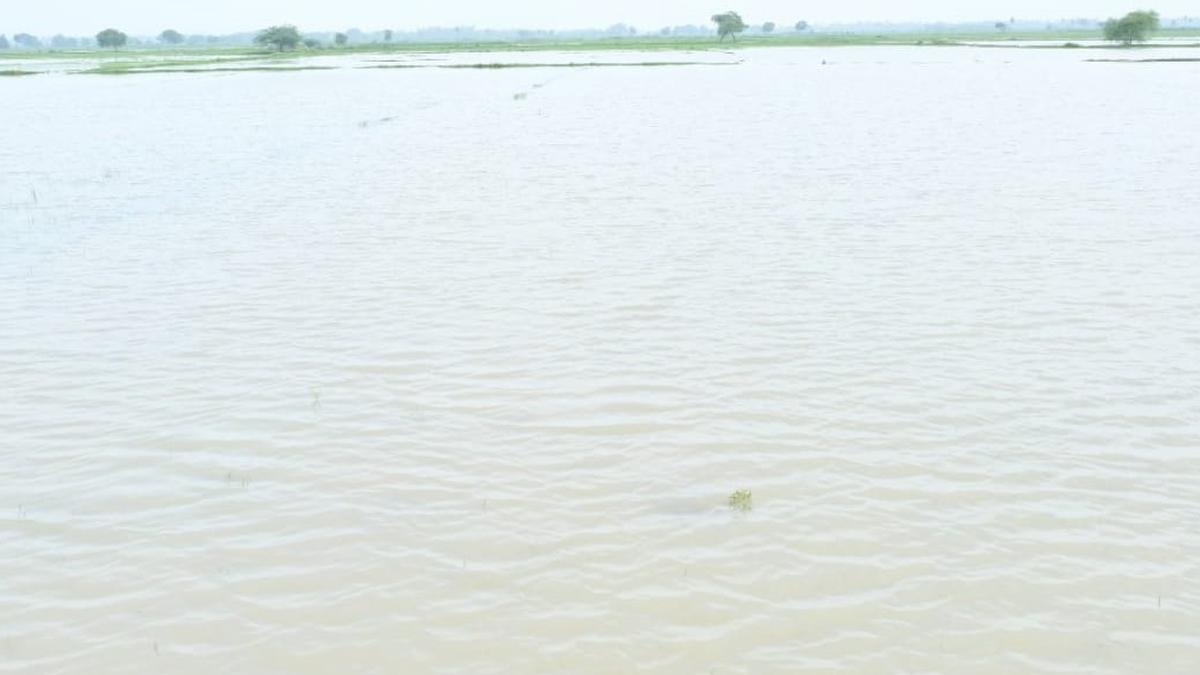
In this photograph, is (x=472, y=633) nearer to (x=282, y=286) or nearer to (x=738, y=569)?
(x=738, y=569)

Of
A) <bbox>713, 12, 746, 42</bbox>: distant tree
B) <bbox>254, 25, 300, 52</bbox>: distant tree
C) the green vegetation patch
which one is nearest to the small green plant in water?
the green vegetation patch

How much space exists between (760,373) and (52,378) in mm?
7680

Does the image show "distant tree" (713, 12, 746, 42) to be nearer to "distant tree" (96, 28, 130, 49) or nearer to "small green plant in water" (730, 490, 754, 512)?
"distant tree" (96, 28, 130, 49)

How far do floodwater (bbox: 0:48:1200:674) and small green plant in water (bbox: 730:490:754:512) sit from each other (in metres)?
0.12

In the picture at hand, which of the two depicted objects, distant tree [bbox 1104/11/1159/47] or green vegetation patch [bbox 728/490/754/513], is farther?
distant tree [bbox 1104/11/1159/47]

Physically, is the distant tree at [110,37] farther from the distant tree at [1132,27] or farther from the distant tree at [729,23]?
the distant tree at [1132,27]

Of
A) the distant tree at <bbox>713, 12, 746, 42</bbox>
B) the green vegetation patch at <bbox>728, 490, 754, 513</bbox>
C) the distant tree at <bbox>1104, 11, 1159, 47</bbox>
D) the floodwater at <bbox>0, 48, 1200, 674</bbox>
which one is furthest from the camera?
the distant tree at <bbox>713, 12, 746, 42</bbox>

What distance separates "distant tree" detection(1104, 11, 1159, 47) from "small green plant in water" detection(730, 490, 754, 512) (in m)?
115

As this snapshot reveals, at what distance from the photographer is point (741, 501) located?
26.2ft

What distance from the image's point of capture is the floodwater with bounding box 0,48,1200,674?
6.53m

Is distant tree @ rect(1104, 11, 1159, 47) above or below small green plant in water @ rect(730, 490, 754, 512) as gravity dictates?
above

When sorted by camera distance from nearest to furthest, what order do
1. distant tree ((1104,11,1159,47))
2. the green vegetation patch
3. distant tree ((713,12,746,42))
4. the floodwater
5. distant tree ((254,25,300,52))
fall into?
the floodwater, the green vegetation patch, distant tree ((1104,11,1159,47)), distant tree ((254,25,300,52)), distant tree ((713,12,746,42))

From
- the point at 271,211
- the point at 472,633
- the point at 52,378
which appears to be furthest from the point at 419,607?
the point at 271,211

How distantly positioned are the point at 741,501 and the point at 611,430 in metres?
1.85
